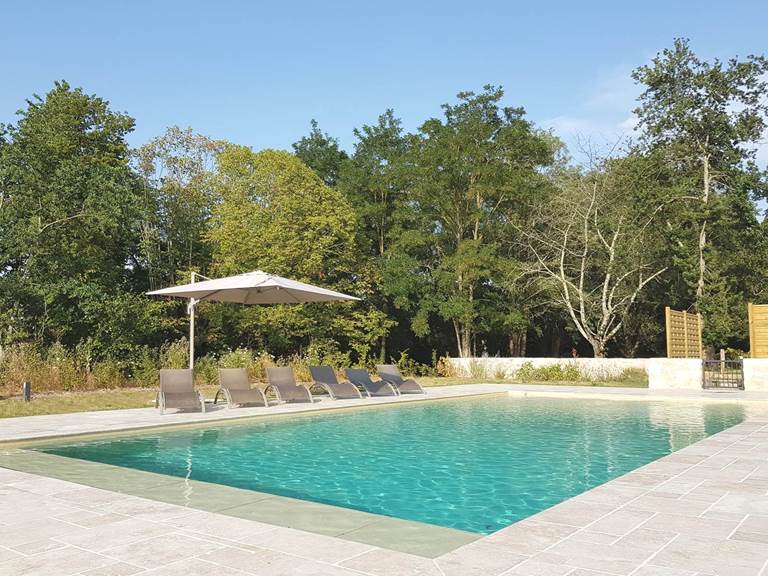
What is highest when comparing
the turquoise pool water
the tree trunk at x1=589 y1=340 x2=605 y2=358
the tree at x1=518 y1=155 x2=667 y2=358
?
the tree at x1=518 y1=155 x2=667 y2=358

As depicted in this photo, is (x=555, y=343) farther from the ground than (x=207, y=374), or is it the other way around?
(x=555, y=343)

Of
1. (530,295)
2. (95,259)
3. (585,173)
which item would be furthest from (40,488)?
(585,173)

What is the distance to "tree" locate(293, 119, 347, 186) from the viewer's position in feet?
101

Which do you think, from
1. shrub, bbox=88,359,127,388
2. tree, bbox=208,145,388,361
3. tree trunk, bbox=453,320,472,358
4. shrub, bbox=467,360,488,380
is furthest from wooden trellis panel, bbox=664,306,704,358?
shrub, bbox=88,359,127,388

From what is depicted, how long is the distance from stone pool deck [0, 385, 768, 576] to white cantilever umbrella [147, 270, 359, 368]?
7227 millimetres

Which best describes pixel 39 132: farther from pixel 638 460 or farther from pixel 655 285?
pixel 655 285

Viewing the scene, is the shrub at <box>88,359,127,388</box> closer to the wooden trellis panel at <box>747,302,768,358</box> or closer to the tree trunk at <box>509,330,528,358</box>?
the wooden trellis panel at <box>747,302,768,358</box>

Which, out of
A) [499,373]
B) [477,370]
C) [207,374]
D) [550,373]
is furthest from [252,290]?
[550,373]

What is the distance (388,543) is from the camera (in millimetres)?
3930

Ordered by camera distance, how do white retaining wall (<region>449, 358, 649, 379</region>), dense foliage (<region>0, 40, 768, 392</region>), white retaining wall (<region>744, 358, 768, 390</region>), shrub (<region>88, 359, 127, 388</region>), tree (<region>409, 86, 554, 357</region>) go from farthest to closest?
1. tree (<region>409, 86, 554, 357</region>)
2. dense foliage (<region>0, 40, 768, 392</region>)
3. white retaining wall (<region>449, 358, 649, 379</region>)
4. white retaining wall (<region>744, 358, 768, 390</region>)
5. shrub (<region>88, 359, 127, 388</region>)

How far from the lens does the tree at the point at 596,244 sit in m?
22.9

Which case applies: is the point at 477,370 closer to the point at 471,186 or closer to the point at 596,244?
the point at 596,244

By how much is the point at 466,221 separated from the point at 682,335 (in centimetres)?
950

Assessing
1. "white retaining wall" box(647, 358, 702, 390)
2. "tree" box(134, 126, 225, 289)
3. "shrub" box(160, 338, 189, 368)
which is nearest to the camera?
"shrub" box(160, 338, 189, 368)
